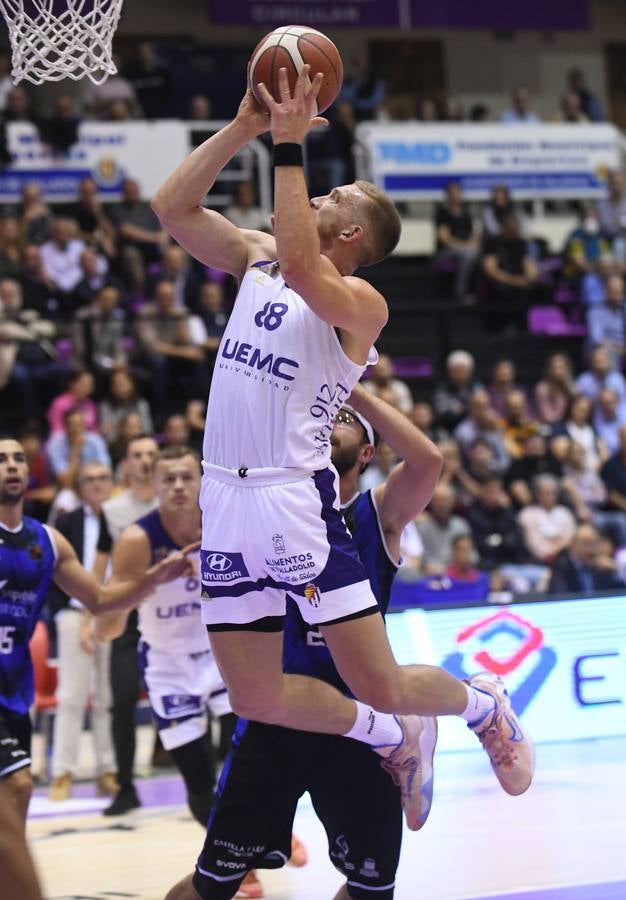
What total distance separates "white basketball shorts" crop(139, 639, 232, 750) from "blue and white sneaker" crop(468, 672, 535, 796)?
171cm

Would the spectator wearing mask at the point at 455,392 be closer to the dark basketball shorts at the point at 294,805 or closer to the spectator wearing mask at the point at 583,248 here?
the spectator wearing mask at the point at 583,248

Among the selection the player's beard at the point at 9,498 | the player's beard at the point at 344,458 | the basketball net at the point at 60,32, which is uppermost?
the basketball net at the point at 60,32

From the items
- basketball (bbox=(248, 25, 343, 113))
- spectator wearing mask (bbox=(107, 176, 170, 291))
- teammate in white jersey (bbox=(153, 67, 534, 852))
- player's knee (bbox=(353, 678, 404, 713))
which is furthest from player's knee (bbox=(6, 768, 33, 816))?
spectator wearing mask (bbox=(107, 176, 170, 291))

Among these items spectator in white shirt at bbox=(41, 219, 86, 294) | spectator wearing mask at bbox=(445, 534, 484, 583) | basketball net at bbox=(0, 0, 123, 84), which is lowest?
spectator wearing mask at bbox=(445, 534, 484, 583)

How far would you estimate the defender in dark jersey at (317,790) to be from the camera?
4.33 metres

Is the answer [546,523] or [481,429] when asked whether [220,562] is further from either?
[481,429]

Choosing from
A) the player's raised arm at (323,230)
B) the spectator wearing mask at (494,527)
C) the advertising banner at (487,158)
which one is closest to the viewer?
the player's raised arm at (323,230)

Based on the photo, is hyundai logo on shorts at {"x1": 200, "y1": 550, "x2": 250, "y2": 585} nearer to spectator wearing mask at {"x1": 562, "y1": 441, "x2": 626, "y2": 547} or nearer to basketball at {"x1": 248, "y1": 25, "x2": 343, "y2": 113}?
basketball at {"x1": 248, "y1": 25, "x2": 343, "y2": 113}

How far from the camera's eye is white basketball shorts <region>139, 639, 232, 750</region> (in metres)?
6.25

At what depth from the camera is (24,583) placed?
5711 millimetres

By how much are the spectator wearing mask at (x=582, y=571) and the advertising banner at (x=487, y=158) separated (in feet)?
19.1

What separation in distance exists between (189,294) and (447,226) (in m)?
3.64

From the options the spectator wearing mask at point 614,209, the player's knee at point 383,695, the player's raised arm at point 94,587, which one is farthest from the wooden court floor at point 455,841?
the spectator wearing mask at point 614,209

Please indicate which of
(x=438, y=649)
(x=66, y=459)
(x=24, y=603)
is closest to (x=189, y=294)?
(x=66, y=459)
